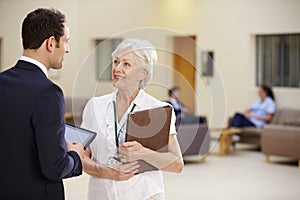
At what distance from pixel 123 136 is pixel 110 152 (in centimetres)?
11

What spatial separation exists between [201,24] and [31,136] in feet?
37.8

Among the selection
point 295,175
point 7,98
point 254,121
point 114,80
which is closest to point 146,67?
point 114,80

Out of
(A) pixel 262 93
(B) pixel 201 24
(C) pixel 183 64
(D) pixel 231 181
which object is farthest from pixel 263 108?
(C) pixel 183 64

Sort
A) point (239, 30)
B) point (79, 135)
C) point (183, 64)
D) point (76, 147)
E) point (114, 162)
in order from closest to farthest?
point (76, 147) < point (79, 135) < point (114, 162) < point (183, 64) < point (239, 30)

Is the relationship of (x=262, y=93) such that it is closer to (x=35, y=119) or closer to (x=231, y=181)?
(x=231, y=181)

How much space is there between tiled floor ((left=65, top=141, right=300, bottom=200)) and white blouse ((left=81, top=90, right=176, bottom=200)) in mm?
4430

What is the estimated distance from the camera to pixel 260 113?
→ 1173cm

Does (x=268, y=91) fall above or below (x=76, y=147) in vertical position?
below

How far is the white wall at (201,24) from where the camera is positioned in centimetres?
1228

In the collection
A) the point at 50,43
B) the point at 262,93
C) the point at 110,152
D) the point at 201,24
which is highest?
the point at 201,24

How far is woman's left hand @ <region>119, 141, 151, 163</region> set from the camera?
2.48 m

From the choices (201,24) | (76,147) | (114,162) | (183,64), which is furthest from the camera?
(201,24)

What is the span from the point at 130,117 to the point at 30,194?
0.53 metres

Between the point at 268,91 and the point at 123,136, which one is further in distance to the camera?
the point at 268,91
